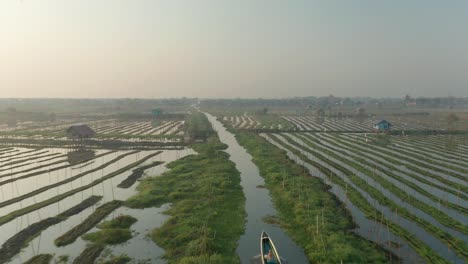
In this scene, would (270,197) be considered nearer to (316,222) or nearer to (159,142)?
(316,222)

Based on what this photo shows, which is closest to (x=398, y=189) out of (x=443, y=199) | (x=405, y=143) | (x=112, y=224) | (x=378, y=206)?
(x=443, y=199)

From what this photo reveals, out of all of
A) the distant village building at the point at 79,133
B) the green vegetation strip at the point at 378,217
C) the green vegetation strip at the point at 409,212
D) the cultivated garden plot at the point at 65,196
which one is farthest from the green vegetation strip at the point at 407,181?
the distant village building at the point at 79,133

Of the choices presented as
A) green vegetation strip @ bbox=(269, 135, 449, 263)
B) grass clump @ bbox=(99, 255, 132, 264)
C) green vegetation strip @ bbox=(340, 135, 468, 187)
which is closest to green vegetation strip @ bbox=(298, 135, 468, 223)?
green vegetation strip @ bbox=(269, 135, 449, 263)

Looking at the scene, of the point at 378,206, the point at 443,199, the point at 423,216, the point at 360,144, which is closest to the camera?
the point at 423,216

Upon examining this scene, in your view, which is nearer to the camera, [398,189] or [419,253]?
[419,253]

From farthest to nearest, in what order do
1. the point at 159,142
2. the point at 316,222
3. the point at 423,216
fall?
the point at 159,142
the point at 423,216
the point at 316,222

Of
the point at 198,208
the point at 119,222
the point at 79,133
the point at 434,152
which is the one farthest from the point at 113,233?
the point at 434,152

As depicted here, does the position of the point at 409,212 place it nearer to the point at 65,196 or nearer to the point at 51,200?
the point at 65,196
